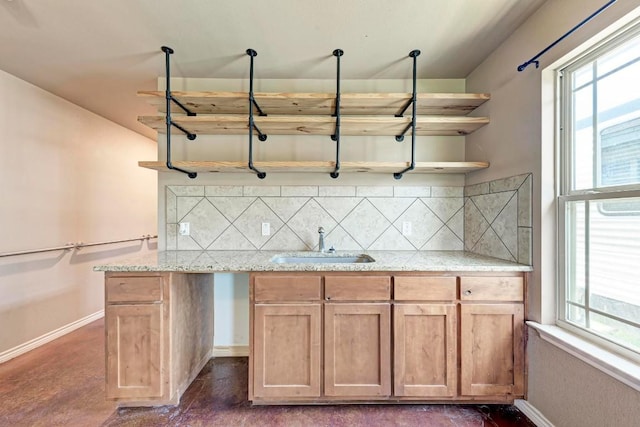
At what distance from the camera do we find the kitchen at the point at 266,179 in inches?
57.6

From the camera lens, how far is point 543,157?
1565mm

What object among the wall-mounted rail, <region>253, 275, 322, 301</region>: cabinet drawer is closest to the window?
<region>253, 275, 322, 301</region>: cabinet drawer

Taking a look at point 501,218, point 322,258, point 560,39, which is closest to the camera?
point 560,39

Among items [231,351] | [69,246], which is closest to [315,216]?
[231,351]

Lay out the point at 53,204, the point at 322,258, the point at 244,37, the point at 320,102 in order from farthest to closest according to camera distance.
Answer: the point at 53,204
the point at 322,258
the point at 320,102
the point at 244,37

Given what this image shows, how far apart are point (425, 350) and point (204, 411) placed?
4.56 feet

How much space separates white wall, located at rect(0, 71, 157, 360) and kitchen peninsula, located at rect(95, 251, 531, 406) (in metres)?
1.51

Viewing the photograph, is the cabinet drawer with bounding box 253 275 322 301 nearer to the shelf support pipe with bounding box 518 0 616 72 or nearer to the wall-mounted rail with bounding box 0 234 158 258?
the shelf support pipe with bounding box 518 0 616 72

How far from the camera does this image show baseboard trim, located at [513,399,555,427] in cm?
152

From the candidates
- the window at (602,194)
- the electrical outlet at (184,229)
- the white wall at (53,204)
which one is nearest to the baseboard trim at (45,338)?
the white wall at (53,204)

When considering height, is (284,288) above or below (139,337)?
above

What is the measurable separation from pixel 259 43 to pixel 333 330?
1891mm

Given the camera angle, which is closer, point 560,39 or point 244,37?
point 560,39

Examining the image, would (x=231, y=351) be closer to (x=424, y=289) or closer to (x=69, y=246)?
(x=424, y=289)
